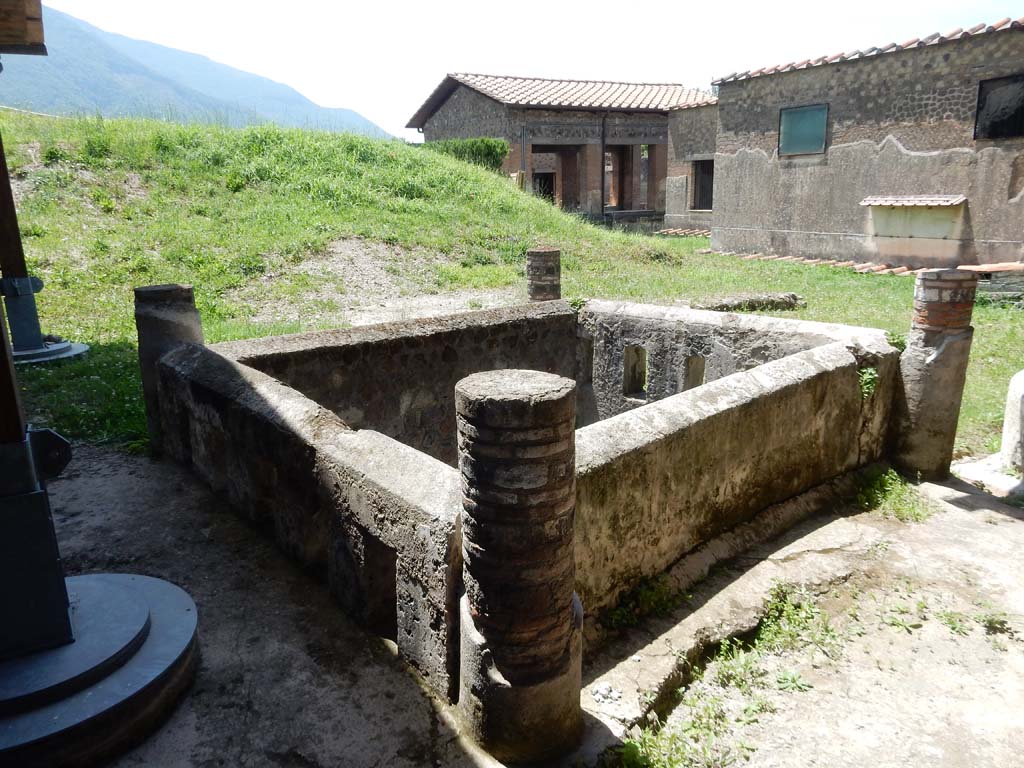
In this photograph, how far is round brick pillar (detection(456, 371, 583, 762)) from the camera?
6.94 ft

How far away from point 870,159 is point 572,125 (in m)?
10.5

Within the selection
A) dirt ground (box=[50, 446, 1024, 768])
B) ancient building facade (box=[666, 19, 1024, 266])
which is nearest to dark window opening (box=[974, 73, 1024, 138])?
ancient building facade (box=[666, 19, 1024, 266])

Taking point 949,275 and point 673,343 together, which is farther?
point 673,343

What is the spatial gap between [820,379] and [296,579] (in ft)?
11.2

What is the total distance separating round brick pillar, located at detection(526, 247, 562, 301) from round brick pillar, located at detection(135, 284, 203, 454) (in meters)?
3.57

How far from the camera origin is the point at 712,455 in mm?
3779

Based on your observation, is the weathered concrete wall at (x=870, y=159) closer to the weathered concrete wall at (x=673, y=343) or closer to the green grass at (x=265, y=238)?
the green grass at (x=265, y=238)

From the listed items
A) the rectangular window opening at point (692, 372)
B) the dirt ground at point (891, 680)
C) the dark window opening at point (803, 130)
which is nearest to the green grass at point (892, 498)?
the dirt ground at point (891, 680)

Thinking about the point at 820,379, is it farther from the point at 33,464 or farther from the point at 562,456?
the point at 33,464

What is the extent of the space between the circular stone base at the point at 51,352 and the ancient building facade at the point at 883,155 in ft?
46.6

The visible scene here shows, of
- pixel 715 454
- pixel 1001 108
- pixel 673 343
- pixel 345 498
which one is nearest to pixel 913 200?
pixel 1001 108

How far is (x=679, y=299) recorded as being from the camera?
10.7m

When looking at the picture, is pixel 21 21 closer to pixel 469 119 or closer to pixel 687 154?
pixel 687 154

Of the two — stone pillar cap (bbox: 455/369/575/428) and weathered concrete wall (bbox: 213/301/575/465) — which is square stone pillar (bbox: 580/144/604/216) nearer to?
weathered concrete wall (bbox: 213/301/575/465)
